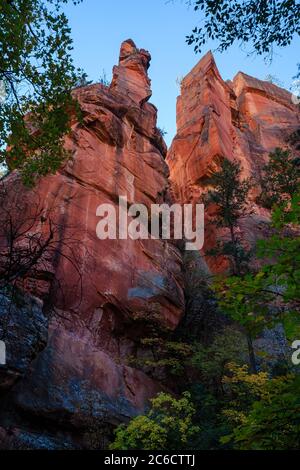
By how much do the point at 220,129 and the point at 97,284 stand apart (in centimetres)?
2640

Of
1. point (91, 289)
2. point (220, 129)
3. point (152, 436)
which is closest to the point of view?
point (152, 436)

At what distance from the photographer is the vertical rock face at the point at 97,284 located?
12.8 meters

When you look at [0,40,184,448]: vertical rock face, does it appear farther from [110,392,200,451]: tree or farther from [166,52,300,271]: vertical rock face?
[166,52,300,271]: vertical rock face

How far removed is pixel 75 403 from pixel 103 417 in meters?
1.08

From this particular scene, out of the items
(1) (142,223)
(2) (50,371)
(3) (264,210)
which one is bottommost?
(2) (50,371)

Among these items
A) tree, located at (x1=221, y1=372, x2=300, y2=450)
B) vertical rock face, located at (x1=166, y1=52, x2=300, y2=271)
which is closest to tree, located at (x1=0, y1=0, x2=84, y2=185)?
tree, located at (x1=221, y1=372, x2=300, y2=450)

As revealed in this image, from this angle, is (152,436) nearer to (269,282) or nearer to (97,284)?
(97,284)

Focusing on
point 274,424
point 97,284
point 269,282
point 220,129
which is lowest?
point 274,424

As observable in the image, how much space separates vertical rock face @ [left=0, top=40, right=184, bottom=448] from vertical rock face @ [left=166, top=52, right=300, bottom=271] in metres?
9.13

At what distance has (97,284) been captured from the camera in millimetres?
17297

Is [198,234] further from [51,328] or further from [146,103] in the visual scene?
[51,328]

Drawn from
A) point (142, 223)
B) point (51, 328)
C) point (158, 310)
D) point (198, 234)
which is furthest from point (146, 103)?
point (51, 328)

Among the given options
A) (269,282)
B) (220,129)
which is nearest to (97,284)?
(269,282)

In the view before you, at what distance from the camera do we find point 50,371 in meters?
13.3
